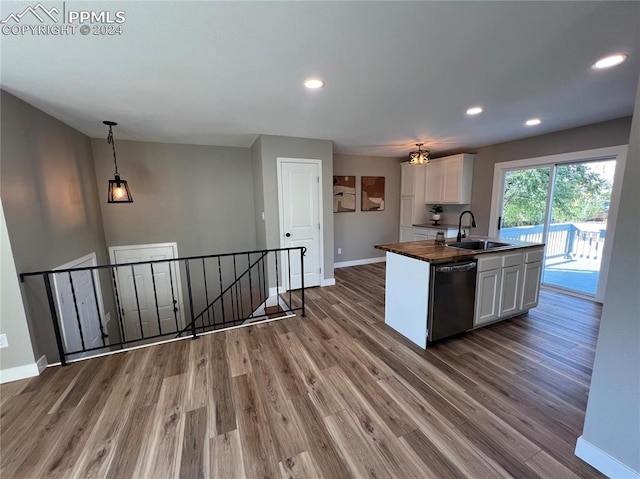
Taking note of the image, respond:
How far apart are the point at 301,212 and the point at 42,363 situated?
330 cm

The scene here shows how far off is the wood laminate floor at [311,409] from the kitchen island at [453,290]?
0.75ft

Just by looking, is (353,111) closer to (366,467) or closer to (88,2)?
(88,2)

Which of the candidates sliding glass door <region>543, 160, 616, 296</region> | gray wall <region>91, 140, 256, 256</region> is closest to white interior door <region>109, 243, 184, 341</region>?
gray wall <region>91, 140, 256, 256</region>

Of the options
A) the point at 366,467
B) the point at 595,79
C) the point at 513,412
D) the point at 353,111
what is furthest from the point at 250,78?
the point at 513,412

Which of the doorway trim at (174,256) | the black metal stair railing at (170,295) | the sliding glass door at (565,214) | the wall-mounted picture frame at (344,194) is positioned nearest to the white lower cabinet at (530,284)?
the sliding glass door at (565,214)

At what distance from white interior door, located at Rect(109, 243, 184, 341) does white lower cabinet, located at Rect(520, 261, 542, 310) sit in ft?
16.5

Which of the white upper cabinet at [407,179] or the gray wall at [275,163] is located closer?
the gray wall at [275,163]

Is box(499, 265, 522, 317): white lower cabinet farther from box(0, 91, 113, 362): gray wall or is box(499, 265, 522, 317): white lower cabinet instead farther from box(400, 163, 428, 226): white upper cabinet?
box(0, 91, 113, 362): gray wall

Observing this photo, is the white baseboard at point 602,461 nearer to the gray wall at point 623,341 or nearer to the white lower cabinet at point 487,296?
the gray wall at point 623,341

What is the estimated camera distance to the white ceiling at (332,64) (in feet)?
4.59

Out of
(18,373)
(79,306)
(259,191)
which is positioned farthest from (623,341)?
(79,306)

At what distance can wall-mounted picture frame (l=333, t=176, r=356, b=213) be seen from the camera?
5480 mm

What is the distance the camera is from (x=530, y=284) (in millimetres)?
3105

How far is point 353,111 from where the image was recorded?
2.86 meters
